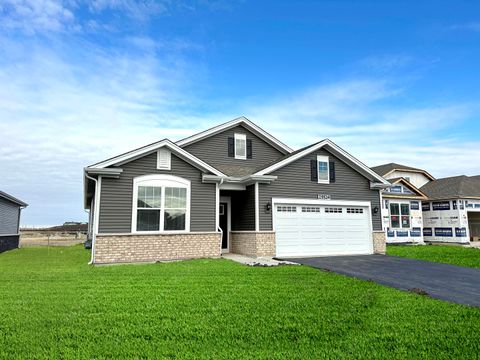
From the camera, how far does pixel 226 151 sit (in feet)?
55.0

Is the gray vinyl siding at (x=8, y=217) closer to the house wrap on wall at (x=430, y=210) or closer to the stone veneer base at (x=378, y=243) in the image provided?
the stone veneer base at (x=378, y=243)

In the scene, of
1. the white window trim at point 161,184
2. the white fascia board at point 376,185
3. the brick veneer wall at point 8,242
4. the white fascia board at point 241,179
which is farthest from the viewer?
the brick veneer wall at point 8,242

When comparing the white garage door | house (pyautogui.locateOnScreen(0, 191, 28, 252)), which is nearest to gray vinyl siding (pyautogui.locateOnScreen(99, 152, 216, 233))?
the white garage door

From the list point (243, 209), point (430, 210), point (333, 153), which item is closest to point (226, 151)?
point (243, 209)

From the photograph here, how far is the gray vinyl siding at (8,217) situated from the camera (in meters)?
20.2

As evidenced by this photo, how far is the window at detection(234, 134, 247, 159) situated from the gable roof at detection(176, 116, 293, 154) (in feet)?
2.06

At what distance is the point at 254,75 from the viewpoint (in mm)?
17234

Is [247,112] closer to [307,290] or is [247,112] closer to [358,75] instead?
[358,75]

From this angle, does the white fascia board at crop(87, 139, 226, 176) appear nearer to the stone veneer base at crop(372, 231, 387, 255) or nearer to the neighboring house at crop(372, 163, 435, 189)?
the stone veneer base at crop(372, 231, 387, 255)

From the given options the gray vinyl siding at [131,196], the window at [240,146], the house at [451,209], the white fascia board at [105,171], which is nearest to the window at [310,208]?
the gray vinyl siding at [131,196]

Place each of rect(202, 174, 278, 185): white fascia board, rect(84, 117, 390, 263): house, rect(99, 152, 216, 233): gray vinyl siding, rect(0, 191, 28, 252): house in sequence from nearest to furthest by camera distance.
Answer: rect(99, 152, 216, 233): gray vinyl siding
rect(84, 117, 390, 263): house
rect(202, 174, 278, 185): white fascia board
rect(0, 191, 28, 252): house

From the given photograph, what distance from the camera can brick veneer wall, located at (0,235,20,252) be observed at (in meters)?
20.0

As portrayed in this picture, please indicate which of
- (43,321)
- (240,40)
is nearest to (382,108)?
(240,40)

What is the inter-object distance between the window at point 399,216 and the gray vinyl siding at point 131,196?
16024 mm
